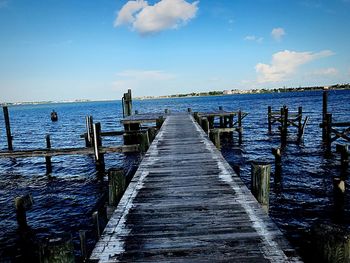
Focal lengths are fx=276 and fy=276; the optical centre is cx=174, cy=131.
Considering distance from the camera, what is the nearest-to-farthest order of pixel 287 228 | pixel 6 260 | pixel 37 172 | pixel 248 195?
pixel 248 195 → pixel 6 260 → pixel 287 228 → pixel 37 172

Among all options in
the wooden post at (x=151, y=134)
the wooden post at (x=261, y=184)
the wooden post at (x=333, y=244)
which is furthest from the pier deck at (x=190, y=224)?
the wooden post at (x=151, y=134)

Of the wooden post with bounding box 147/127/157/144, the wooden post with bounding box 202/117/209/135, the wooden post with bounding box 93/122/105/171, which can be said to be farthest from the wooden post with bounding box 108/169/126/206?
Result: the wooden post with bounding box 93/122/105/171

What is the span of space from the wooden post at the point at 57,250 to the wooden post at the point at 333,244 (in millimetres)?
2429

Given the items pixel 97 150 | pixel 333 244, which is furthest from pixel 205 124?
pixel 333 244

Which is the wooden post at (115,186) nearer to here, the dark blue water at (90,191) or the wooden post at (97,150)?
the dark blue water at (90,191)

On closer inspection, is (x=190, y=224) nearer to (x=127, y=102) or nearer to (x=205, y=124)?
(x=205, y=124)

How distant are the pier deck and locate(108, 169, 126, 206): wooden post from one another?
0.15m

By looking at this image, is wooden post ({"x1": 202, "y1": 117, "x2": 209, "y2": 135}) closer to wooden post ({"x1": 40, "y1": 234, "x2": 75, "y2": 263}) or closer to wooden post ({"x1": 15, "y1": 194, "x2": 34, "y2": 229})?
wooden post ({"x1": 15, "y1": 194, "x2": 34, "y2": 229})

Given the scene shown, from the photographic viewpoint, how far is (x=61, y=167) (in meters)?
17.7

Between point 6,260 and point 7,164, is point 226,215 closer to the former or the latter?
point 6,260

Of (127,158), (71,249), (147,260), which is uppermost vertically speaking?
(71,249)

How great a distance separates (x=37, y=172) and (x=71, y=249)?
15.7m

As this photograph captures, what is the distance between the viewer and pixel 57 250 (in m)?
2.66

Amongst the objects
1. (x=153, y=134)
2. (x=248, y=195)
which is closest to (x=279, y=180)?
(x=153, y=134)
